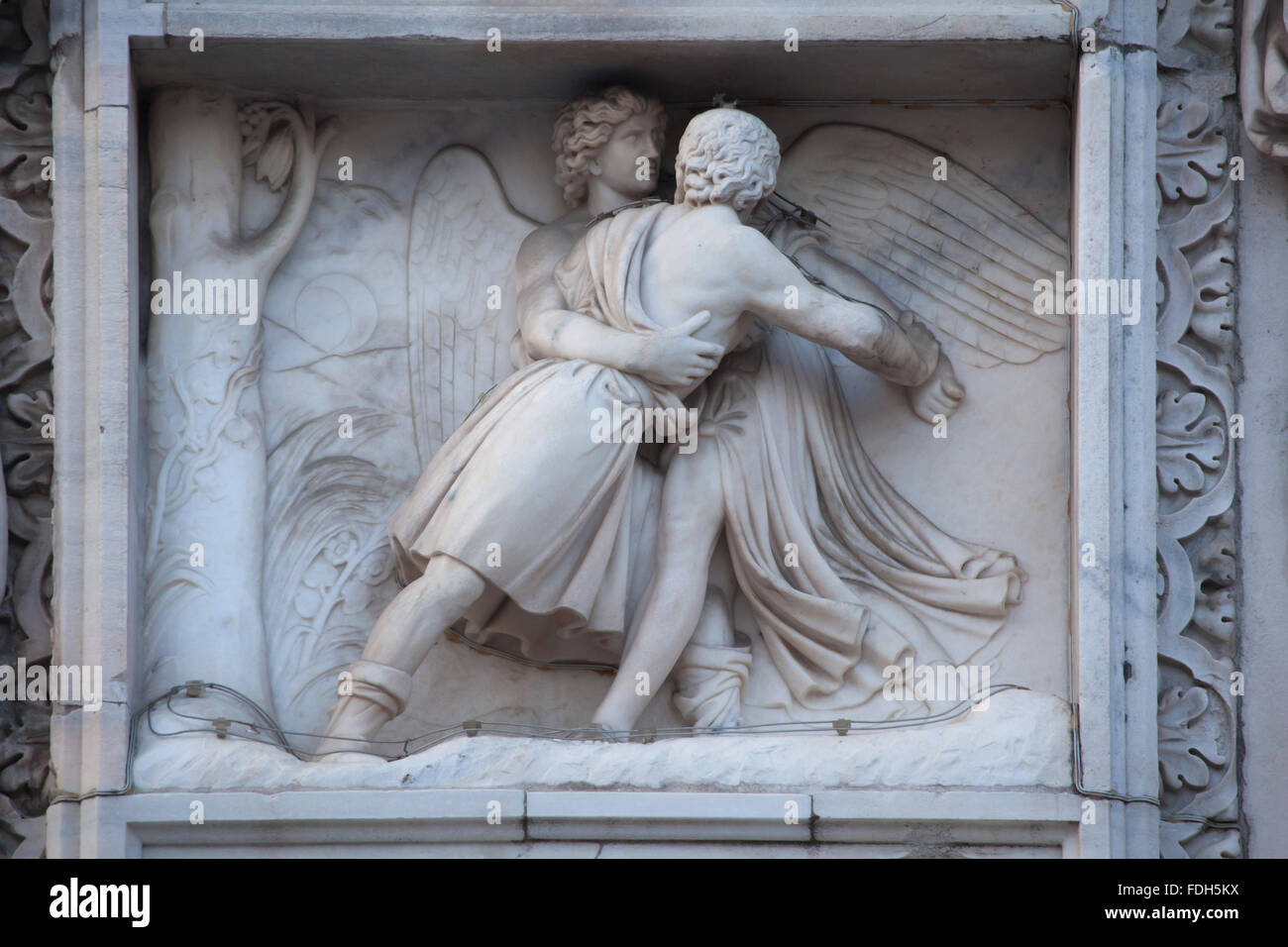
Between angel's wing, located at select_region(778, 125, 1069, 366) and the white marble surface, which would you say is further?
angel's wing, located at select_region(778, 125, 1069, 366)

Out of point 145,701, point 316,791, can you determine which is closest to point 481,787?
point 316,791

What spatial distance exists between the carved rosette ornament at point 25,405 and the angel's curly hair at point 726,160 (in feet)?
5.43

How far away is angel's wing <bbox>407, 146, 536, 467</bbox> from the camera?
24.1 feet

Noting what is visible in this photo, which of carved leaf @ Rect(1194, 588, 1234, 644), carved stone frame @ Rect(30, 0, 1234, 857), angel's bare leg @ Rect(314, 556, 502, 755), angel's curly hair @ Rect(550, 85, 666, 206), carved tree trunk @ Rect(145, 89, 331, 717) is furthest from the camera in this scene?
angel's curly hair @ Rect(550, 85, 666, 206)

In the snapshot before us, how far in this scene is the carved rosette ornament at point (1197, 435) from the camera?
6867 mm

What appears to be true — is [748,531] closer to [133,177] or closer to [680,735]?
[680,735]

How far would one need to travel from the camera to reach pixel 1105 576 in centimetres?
681

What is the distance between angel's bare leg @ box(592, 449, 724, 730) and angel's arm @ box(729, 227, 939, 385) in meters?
0.41

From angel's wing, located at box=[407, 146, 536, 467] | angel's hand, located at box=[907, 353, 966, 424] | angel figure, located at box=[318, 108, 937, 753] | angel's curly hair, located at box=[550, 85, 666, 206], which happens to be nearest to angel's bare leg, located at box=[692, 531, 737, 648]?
angel figure, located at box=[318, 108, 937, 753]

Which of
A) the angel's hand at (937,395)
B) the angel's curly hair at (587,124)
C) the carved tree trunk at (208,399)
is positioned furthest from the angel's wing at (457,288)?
the angel's hand at (937,395)

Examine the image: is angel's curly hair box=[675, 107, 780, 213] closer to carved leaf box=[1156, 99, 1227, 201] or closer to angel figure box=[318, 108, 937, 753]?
angel figure box=[318, 108, 937, 753]

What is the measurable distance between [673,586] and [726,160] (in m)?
1.09

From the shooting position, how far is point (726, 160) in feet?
23.2

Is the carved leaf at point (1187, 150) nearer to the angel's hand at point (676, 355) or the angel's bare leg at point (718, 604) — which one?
the angel's hand at point (676, 355)
